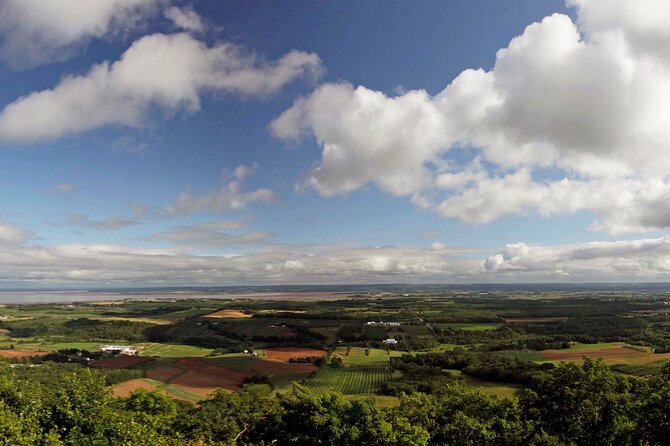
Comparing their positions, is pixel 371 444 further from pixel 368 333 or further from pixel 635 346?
pixel 368 333

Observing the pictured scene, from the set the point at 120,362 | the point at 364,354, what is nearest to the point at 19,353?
the point at 120,362

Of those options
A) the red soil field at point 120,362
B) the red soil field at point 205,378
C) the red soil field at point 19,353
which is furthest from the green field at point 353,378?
the red soil field at point 19,353

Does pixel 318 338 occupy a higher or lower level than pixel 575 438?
lower

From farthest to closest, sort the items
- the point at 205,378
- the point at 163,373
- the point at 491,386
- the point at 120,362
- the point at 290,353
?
the point at 290,353
the point at 120,362
the point at 163,373
the point at 205,378
the point at 491,386

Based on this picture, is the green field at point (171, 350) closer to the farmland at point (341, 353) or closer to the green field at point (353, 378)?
the farmland at point (341, 353)

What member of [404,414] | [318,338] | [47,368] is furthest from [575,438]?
[318,338]

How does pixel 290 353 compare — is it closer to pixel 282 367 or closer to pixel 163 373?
pixel 282 367

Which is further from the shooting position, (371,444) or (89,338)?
(89,338)
